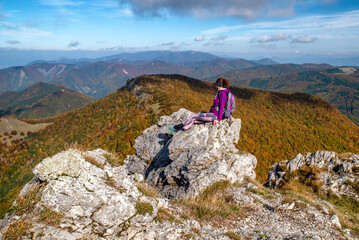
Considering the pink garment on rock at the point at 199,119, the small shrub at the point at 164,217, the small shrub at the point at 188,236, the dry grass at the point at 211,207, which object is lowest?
the dry grass at the point at 211,207

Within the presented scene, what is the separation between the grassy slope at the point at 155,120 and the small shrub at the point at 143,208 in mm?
23158

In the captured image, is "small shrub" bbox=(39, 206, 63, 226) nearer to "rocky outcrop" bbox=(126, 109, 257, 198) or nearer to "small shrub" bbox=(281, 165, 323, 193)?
"rocky outcrop" bbox=(126, 109, 257, 198)

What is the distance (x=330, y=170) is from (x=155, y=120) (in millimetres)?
30715

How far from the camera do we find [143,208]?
661 cm

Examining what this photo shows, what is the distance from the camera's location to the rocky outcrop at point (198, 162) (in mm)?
11273

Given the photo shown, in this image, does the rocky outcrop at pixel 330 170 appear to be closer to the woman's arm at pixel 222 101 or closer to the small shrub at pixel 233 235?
the woman's arm at pixel 222 101

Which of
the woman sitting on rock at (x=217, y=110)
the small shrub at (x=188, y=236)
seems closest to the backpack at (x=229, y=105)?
the woman sitting on rock at (x=217, y=110)

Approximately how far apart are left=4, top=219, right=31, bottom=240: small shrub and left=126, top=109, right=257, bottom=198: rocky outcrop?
739cm

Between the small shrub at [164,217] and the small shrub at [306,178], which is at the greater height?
the small shrub at [164,217]

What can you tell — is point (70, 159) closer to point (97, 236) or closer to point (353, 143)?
point (97, 236)

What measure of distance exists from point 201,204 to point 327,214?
6.18 m

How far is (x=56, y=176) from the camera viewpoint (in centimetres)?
633

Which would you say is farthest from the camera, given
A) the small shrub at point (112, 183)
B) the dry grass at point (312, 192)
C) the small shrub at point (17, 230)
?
the dry grass at point (312, 192)

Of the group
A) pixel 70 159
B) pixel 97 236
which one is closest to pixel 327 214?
pixel 97 236
